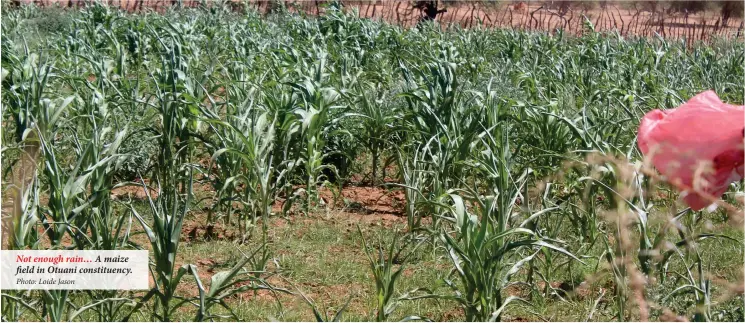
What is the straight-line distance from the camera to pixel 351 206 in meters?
5.12

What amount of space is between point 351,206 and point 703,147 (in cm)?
423

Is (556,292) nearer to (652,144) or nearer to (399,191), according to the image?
(399,191)

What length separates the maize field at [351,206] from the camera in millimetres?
2885

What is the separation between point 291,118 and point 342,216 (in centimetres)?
63

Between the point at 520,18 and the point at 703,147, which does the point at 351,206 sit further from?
the point at 520,18

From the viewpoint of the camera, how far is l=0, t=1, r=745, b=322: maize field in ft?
9.46

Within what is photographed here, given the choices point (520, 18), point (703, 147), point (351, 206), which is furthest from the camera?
point (520, 18)

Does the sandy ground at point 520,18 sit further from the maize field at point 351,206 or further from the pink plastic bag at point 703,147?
the pink plastic bag at point 703,147

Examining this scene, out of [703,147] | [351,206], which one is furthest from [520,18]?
[703,147]

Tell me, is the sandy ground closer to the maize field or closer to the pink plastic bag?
the maize field

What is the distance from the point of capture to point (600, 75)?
830cm

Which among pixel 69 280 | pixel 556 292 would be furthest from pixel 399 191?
pixel 69 280

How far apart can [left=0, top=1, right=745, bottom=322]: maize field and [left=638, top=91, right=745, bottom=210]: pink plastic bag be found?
1.04 meters

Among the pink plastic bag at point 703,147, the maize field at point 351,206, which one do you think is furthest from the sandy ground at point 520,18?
the pink plastic bag at point 703,147
